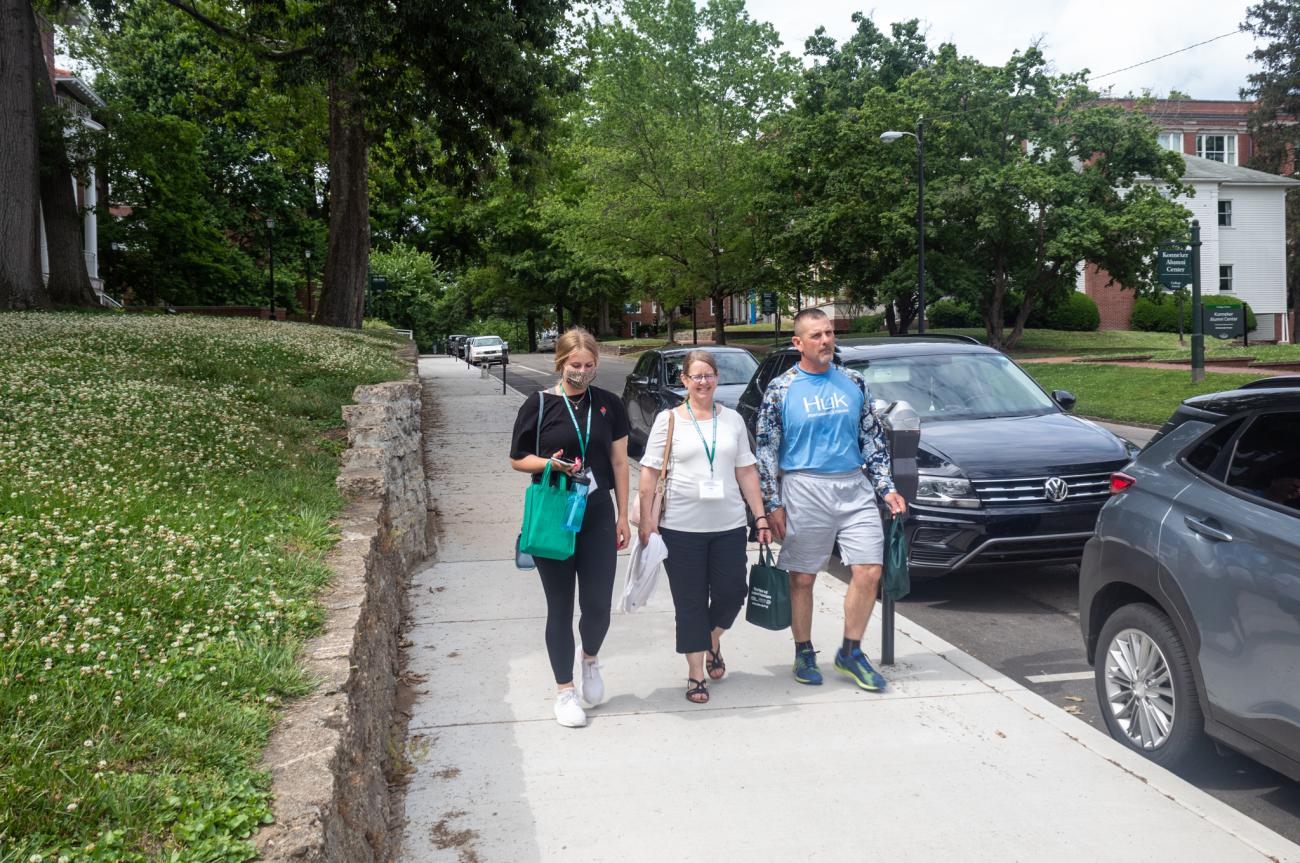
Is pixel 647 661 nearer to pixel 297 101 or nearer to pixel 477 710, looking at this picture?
pixel 477 710

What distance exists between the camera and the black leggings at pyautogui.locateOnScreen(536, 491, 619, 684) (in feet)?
16.5

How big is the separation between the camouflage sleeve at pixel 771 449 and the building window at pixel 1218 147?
6187 centimetres

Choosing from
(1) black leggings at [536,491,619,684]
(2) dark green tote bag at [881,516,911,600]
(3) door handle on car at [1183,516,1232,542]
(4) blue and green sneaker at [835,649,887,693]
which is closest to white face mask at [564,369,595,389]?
(1) black leggings at [536,491,619,684]

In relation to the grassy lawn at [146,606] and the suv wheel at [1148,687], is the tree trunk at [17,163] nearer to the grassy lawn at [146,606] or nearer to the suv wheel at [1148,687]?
the grassy lawn at [146,606]

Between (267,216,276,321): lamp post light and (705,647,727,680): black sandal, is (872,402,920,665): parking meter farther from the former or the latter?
(267,216,276,321): lamp post light

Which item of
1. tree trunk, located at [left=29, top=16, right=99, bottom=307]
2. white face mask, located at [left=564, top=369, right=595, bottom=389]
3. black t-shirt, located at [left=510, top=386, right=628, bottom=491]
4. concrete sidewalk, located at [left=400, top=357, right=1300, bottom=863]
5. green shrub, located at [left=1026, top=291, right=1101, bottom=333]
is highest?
tree trunk, located at [left=29, top=16, right=99, bottom=307]

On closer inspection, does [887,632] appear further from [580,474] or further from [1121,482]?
[580,474]

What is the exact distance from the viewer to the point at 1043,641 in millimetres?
6641

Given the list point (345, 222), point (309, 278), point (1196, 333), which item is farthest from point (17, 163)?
point (309, 278)

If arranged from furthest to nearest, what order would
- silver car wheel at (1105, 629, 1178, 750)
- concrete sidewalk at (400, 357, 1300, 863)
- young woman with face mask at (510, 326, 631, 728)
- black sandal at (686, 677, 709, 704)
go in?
black sandal at (686, 677, 709, 704) → young woman with face mask at (510, 326, 631, 728) → silver car wheel at (1105, 629, 1178, 750) → concrete sidewalk at (400, 357, 1300, 863)

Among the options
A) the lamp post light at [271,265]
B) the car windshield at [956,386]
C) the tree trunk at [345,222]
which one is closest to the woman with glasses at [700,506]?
the car windshield at [956,386]

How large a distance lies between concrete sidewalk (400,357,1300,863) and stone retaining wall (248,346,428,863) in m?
0.25

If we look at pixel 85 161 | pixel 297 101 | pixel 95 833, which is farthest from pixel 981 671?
pixel 297 101

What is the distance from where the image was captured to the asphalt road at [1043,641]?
4539 mm
